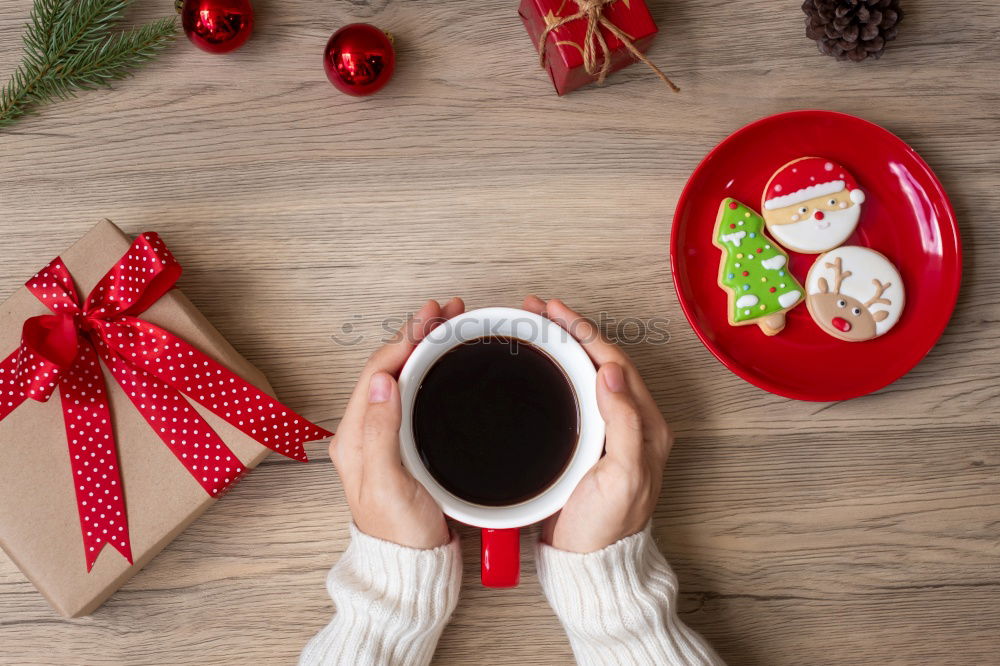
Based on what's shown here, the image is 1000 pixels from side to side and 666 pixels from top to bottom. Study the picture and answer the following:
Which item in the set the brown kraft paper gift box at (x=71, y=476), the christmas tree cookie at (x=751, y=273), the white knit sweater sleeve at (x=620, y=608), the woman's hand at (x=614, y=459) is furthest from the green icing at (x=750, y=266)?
the brown kraft paper gift box at (x=71, y=476)

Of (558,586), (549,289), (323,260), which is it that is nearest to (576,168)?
(549,289)

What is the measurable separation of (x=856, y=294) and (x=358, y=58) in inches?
25.1

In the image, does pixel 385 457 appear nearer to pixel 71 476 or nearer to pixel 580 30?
pixel 71 476

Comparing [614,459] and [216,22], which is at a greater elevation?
[216,22]

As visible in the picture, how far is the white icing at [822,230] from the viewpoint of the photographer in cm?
80

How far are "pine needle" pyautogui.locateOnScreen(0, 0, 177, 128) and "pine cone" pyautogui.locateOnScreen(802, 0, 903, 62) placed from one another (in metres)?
0.78

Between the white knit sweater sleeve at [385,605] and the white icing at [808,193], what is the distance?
0.56m

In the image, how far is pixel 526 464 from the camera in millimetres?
745

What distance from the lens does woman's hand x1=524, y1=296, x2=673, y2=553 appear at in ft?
2.33

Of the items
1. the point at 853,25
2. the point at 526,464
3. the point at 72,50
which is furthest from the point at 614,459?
the point at 72,50

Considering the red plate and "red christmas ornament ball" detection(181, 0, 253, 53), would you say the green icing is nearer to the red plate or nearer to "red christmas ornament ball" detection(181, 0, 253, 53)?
the red plate

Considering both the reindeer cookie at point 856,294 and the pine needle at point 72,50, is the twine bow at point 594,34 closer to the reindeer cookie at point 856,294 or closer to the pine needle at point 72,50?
the reindeer cookie at point 856,294

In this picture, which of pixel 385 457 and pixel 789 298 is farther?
pixel 789 298

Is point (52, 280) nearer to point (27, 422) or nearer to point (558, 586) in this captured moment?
point (27, 422)
